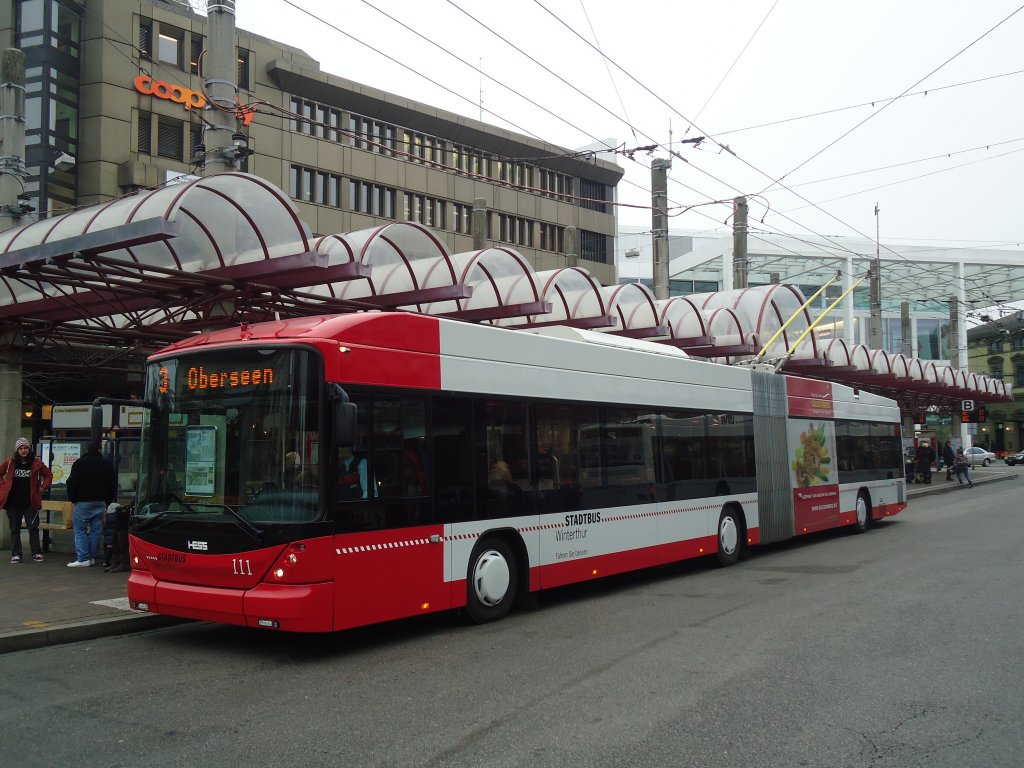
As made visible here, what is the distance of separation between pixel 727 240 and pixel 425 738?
59.2 meters

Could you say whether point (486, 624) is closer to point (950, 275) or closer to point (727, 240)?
point (727, 240)

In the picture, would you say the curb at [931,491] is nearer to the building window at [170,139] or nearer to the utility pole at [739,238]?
the utility pole at [739,238]

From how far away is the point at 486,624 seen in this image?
8930mm

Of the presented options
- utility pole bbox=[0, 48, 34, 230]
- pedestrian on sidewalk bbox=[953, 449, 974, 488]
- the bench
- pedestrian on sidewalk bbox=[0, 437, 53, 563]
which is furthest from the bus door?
pedestrian on sidewalk bbox=[953, 449, 974, 488]

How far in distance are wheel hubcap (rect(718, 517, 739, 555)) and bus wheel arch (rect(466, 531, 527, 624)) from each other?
16.0ft

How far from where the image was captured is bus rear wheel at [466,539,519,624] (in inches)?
347

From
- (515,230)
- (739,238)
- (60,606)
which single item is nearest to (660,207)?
(739,238)

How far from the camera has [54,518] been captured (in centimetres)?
1390

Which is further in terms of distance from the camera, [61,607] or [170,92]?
[170,92]

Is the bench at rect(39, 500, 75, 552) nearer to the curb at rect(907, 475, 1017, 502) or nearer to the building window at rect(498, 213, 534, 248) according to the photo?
the curb at rect(907, 475, 1017, 502)

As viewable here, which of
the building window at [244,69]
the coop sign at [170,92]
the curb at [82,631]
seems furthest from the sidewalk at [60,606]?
the building window at [244,69]

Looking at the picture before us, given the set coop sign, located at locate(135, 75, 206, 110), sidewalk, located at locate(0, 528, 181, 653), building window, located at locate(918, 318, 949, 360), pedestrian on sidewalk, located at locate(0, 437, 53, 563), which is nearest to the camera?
sidewalk, located at locate(0, 528, 181, 653)

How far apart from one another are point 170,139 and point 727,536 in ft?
92.9

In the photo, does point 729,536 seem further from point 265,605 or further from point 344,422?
point 265,605
